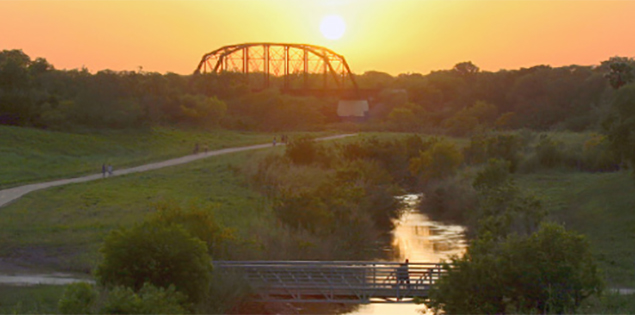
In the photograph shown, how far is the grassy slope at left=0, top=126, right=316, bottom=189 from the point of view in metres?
52.3

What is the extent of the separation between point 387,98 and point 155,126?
49534mm

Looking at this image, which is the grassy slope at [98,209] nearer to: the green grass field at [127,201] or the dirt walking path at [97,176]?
the green grass field at [127,201]

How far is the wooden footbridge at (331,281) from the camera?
23.0m

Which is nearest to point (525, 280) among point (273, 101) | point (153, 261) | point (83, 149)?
point (153, 261)

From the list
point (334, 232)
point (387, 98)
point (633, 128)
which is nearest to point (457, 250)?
point (334, 232)

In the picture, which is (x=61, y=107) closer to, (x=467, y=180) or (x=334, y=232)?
(x=467, y=180)

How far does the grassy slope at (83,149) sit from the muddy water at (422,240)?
21.2m

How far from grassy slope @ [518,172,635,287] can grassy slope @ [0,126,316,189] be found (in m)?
28.4

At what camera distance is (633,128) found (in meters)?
38.8

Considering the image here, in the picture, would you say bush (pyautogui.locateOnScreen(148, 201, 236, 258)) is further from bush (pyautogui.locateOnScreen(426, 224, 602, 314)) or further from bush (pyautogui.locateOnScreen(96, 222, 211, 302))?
bush (pyautogui.locateOnScreen(426, 224, 602, 314))

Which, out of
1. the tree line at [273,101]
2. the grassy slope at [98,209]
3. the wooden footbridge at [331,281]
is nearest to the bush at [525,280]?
the wooden footbridge at [331,281]

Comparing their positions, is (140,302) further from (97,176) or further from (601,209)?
(97,176)

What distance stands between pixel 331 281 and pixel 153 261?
7729 millimetres

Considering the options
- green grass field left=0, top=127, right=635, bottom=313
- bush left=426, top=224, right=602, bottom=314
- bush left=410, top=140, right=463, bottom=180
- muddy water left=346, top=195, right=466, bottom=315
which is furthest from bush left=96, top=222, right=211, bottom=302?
bush left=410, top=140, right=463, bottom=180
